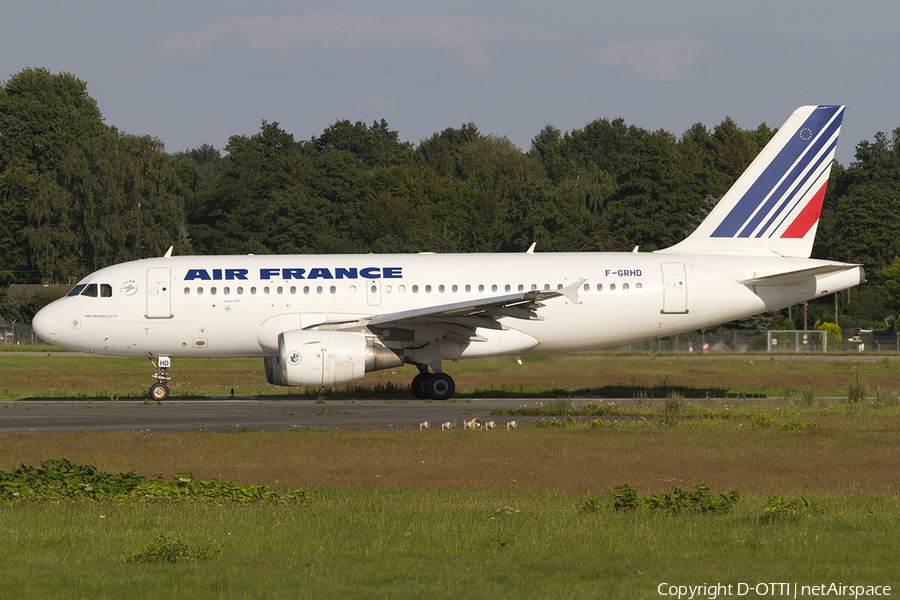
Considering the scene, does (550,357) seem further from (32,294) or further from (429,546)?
(32,294)

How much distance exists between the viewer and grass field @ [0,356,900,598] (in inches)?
329

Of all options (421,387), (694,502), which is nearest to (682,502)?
(694,502)

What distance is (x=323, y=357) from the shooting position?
24.3 m

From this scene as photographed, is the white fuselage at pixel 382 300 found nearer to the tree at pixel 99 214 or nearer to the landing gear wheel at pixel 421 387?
the landing gear wheel at pixel 421 387

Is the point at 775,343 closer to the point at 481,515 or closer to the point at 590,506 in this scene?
the point at 590,506

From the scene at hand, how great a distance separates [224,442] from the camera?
17.7 meters

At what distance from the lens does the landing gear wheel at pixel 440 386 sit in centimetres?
2636

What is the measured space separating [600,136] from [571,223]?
5436 centimetres

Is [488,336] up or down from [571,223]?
down

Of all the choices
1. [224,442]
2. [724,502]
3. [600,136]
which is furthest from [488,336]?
[600,136]

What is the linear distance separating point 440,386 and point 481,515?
610 inches

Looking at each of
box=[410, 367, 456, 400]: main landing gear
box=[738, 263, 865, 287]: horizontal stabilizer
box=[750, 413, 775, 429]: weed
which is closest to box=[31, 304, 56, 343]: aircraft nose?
box=[410, 367, 456, 400]: main landing gear

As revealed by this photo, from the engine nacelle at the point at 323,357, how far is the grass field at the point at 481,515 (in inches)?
208

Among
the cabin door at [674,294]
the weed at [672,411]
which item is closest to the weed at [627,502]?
the weed at [672,411]
